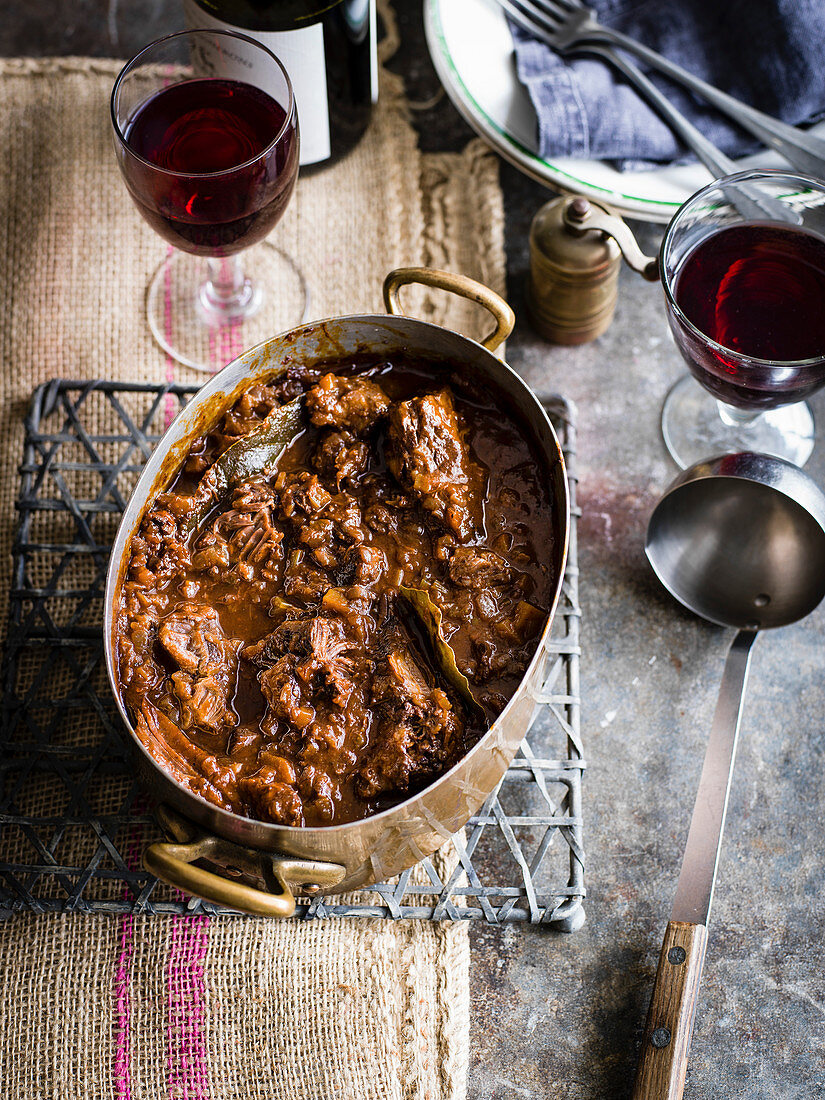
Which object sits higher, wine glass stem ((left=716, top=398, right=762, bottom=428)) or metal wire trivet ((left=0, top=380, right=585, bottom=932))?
wine glass stem ((left=716, top=398, right=762, bottom=428))

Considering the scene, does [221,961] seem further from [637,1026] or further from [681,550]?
[681,550]

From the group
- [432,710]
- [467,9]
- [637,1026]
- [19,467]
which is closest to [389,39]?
[467,9]

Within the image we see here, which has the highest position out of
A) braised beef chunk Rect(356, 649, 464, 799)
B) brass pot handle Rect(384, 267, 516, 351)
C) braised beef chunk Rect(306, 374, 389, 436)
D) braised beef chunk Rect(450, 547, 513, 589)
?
brass pot handle Rect(384, 267, 516, 351)

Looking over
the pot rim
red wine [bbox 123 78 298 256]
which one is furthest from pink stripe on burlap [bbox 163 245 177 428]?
the pot rim

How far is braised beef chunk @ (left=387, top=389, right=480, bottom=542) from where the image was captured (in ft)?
5.93

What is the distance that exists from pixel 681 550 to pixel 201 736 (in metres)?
1.12

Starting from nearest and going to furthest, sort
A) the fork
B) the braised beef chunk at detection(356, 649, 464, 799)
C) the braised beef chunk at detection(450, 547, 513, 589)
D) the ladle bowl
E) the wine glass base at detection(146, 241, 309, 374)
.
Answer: the braised beef chunk at detection(356, 649, 464, 799) → the braised beef chunk at detection(450, 547, 513, 589) → the ladle bowl → the fork → the wine glass base at detection(146, 241, 309, 374)

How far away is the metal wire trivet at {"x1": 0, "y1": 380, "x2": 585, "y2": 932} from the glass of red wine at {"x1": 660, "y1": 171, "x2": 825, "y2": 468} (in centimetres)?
35

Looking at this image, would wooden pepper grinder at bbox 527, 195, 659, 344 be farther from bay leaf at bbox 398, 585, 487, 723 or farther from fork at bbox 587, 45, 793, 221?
bay leaf at bbox 398, 585, 487, 723

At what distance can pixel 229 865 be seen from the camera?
1568 millimetres

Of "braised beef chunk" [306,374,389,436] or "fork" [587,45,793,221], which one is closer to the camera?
"braised beef chunk" [306,374,389,436]

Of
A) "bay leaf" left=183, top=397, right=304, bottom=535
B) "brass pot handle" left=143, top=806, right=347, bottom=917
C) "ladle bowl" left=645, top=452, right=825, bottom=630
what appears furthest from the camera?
"ladle bowl" left=645, top=452, right=825, bottom=630

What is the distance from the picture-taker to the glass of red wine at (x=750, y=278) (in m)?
2.05

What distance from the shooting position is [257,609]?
1.77 m
